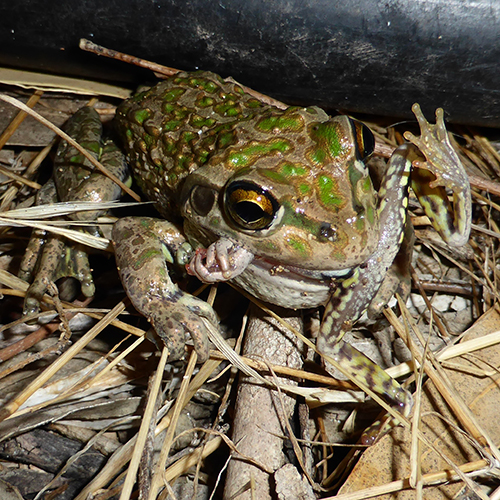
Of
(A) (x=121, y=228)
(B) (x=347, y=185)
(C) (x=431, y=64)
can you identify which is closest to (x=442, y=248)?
(C) (x=431, y=64)

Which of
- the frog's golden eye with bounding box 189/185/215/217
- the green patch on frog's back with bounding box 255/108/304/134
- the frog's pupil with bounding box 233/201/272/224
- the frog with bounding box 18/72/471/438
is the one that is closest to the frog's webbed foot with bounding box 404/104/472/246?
the frog with bounding box 18/72/471/438

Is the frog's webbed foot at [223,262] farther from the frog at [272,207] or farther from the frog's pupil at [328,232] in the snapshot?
the frog's pupil at [328,232]

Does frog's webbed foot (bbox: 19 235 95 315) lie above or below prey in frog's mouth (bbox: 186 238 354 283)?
below

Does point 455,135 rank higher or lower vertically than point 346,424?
higher

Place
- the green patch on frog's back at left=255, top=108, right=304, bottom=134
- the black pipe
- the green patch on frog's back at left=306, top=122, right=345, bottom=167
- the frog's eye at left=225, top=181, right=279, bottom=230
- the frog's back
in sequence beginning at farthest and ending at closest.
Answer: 1. the black pipe
2. the frog's back
3. the green patch on frog's back at left=255, top=108, right=304, bottom=134
4. the green patch on frog's back at left=306, top=122, right=345, bottom=167
5. the frog's eye at left=225, top=181, right=279, bottom=230

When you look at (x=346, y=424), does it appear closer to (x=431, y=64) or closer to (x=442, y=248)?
(x=442, y=248)

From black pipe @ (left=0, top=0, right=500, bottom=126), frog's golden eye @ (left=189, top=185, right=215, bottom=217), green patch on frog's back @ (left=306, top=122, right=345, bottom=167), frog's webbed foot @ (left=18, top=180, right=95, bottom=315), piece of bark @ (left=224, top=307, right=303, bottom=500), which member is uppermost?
black pipe @ (left=0, top=0, right=500, bottom=126)

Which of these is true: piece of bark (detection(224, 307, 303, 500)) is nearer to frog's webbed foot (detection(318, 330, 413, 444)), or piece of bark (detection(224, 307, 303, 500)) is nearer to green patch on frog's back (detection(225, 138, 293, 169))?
frog's webbed foot (detection(318, 330, 413, 444))
